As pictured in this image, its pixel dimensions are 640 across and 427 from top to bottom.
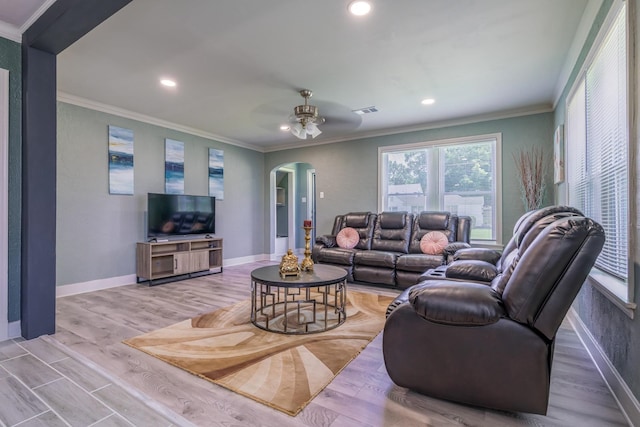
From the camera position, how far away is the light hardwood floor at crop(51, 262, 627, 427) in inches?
61.4

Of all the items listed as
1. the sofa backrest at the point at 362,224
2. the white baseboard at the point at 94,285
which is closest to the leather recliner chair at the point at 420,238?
the sofa backrest at the point at 362,224

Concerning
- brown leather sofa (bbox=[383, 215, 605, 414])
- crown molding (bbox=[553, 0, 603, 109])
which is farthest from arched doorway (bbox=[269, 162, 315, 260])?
brown leather sofa (bbox=[383, 215, 605, 414])

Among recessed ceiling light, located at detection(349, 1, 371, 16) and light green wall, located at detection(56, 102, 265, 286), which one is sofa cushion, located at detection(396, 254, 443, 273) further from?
light green wall, located at detection(56, 102, 265, 286)

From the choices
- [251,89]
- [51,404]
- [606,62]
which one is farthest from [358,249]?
[51,404]

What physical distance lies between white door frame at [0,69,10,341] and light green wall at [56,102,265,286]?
5.03ft

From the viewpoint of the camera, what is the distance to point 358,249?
196 inches

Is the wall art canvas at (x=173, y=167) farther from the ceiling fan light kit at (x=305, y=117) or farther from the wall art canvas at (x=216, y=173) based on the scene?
the ceiling fan light kit at (x=305, y=117)

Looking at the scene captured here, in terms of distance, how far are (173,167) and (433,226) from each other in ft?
13.9

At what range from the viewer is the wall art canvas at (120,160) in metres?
4.41

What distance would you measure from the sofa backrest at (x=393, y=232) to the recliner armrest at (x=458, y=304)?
121 inches

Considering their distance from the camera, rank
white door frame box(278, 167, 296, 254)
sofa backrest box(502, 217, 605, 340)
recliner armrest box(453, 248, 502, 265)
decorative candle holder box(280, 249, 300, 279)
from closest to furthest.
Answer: sofa backrest box(502, 217, 605, 340)
decorative candle holder box(280, 249, 300, 279)
recliner armrest box(453, 248, 502, 265)
white door frame box(278, 167, 296, 254)

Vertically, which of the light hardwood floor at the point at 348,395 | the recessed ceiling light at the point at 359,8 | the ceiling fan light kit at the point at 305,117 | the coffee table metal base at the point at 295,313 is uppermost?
the recessed ceiling light at the point at 359,8

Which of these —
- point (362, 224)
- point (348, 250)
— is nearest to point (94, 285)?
point (348, 250)

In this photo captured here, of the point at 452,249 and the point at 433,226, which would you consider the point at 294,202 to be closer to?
the point at 433,226
